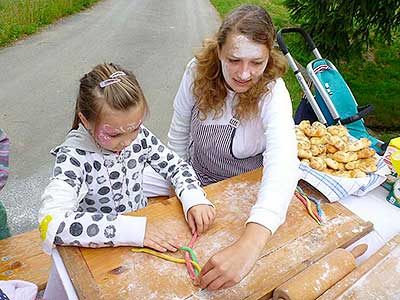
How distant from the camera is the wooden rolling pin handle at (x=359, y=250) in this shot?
147cm

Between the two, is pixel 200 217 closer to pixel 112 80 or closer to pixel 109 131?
pixel 109 131

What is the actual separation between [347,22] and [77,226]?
4058 millimetres

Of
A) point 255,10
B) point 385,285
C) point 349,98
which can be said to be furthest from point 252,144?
point 349,98

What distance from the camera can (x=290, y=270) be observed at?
133cm

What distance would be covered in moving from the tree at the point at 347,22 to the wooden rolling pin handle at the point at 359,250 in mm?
3425

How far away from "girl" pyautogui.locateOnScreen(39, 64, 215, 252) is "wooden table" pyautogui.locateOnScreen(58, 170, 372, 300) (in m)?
0.06

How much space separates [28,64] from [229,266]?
5303 mm

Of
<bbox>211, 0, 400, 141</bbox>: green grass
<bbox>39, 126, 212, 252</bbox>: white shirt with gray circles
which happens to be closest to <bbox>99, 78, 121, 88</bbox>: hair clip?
<bbox>39, 126, 212, 252</bbox>: white shirt with gray circles

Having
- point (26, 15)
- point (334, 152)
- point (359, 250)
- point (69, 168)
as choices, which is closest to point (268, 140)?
point (334, 152)

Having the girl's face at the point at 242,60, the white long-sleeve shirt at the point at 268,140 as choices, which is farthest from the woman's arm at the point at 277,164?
the girl's face at the point at 242,60

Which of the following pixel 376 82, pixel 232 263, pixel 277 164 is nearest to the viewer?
pixel 232 263

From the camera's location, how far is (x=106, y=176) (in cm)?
165

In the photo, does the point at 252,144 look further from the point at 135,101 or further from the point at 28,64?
the point at 28,64

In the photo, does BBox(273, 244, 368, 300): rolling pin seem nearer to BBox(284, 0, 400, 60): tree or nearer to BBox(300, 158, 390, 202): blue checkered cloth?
BBox(300, 158, 390, 202): blue checkered cloth
